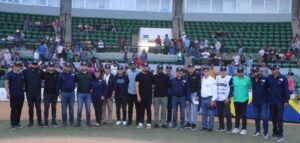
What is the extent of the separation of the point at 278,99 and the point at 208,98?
2317 mm

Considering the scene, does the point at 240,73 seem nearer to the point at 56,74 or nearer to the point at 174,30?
the point at 56,74

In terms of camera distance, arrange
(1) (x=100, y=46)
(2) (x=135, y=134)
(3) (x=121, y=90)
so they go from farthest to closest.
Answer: (1) (x=100, y=46) → (3) (x=121, y=90) → (2) (x=135, y=134)

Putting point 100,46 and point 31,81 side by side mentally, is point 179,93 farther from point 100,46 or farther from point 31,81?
point 100,46

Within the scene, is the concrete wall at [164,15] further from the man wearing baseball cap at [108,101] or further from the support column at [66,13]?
the man wearing baseball cap at [108,101]

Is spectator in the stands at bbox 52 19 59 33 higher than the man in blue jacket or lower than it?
higher

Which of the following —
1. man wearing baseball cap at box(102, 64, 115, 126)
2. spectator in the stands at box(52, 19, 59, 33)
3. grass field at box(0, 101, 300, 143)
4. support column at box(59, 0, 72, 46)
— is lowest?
grass field at box(0, 101, 300, 143)

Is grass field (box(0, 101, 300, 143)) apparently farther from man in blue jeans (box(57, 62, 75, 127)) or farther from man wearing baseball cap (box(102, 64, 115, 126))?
man wearing baseball cap (box(102, 64, 115, 126))

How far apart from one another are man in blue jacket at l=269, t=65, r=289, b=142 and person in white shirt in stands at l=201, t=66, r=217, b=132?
1.88m

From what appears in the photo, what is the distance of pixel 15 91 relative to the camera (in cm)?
1537

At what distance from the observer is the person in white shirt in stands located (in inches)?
611

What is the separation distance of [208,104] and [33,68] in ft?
18.5

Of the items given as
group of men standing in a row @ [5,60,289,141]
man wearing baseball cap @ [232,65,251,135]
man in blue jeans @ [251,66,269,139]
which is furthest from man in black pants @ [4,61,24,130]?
man in blue jeans @ [251,66,269,139]

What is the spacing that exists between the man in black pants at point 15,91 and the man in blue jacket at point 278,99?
7.62m

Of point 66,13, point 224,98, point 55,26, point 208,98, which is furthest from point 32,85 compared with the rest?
point 66,13
